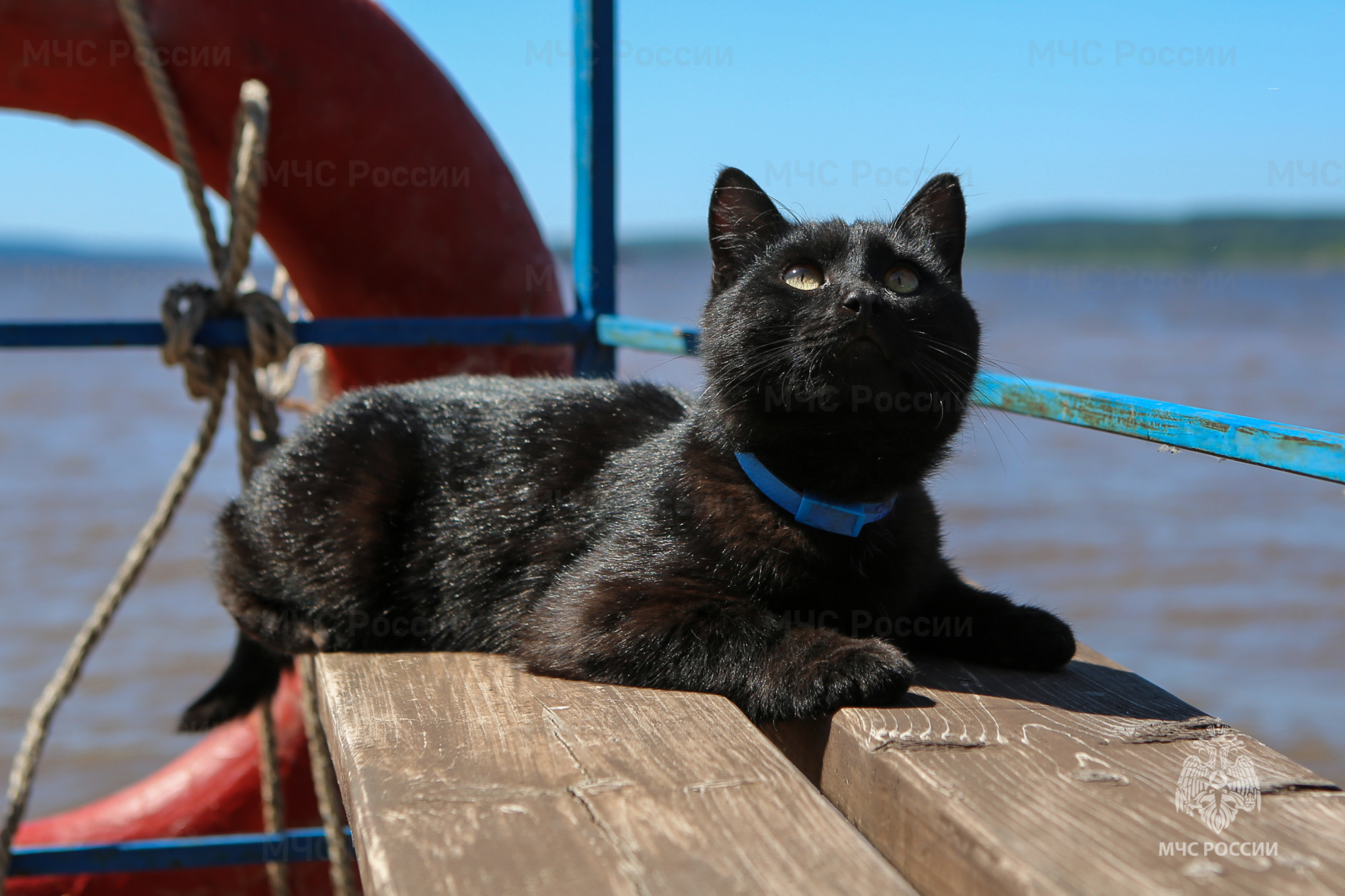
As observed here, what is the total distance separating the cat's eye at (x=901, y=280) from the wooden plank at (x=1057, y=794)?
0.52 meters

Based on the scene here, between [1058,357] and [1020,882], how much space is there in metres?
11.7

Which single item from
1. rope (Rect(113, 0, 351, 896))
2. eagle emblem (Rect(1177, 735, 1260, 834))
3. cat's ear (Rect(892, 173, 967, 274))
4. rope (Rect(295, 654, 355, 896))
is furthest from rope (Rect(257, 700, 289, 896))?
eagle emblem (Rect(1177, 735, 1260, 834))

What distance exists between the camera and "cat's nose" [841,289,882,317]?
4.40ft

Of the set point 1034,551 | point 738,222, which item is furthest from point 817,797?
point 1034,551

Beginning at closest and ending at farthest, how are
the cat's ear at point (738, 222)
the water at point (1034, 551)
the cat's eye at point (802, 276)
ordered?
the cat's eye at point (802, 276), the cat's ear at point (738, 222), the water at point (1034, 551)

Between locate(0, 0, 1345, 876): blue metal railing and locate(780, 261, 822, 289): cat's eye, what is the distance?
11.7 inches

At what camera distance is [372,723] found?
47.1 inches

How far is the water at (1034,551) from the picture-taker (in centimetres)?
378

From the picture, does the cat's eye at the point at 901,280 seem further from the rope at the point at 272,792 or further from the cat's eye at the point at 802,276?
the rope at the point at 272,792

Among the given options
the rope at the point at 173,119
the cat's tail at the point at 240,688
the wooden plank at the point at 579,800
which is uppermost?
the rope at the point at 173,119

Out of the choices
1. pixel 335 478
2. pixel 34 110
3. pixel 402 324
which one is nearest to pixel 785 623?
pixel 335 478

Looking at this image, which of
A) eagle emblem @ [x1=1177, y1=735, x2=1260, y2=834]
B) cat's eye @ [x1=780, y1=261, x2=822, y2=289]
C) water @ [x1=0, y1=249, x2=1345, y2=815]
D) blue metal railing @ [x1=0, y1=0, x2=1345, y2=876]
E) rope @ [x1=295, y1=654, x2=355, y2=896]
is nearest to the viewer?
eagle emblem @ [x1=1177, y1=735, x2=1260, y2=834]

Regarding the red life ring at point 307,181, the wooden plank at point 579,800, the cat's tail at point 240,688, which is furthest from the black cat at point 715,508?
the red life ring at point 307,181

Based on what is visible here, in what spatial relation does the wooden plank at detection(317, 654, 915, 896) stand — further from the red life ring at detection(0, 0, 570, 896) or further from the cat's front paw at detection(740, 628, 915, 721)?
the red life ring at detection(0, 0, 570, 896)
